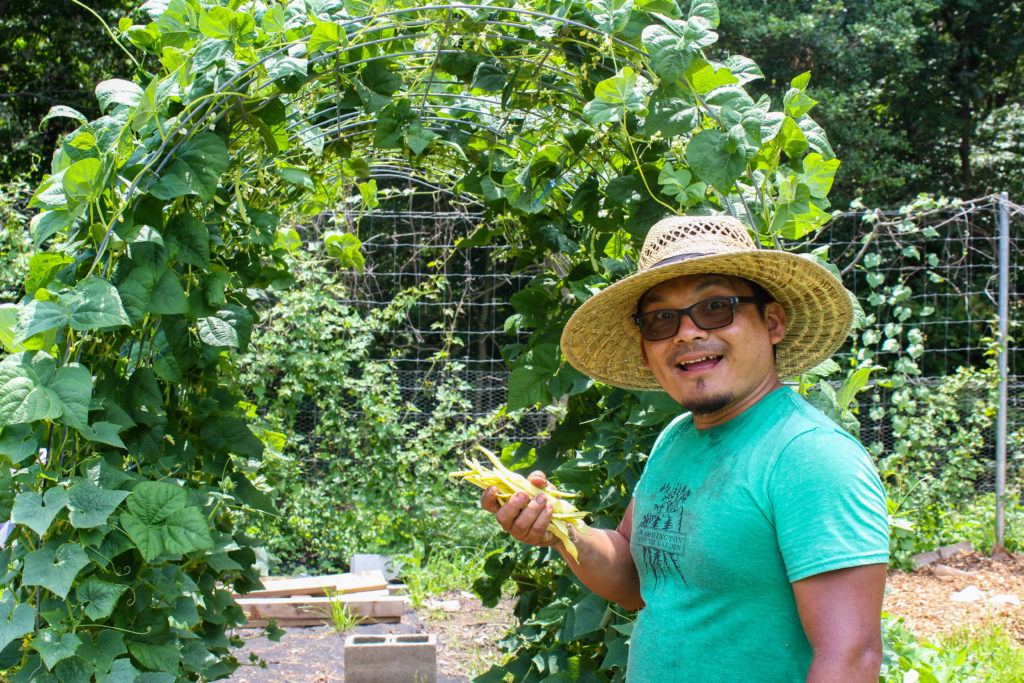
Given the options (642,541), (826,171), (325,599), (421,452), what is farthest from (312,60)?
(421,452)

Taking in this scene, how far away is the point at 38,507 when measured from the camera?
1624 mm

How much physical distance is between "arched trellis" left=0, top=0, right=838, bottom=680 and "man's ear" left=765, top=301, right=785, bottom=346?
0.28 meters

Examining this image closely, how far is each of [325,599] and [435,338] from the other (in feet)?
14.3

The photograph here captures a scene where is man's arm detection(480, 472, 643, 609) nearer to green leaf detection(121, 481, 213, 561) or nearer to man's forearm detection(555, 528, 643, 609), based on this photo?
man's forearm detection(555, 528, 643, 609)

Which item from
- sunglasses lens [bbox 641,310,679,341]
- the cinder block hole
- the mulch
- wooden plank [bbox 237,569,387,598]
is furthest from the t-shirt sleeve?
wooden plank [bbox 237,569,387,598]

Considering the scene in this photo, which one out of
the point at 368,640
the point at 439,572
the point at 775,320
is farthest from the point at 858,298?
the point at 775,320

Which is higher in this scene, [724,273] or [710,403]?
[724,273]

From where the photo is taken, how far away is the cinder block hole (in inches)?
145

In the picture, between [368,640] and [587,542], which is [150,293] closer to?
[587,542]

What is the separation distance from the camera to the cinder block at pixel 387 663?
3596 millimetres

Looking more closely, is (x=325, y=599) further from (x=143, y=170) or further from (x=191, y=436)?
(x=143, y=170)

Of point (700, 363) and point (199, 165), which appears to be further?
point (199, 165)

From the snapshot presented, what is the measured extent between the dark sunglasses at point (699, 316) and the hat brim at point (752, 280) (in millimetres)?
54

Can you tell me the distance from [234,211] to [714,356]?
1795mm
